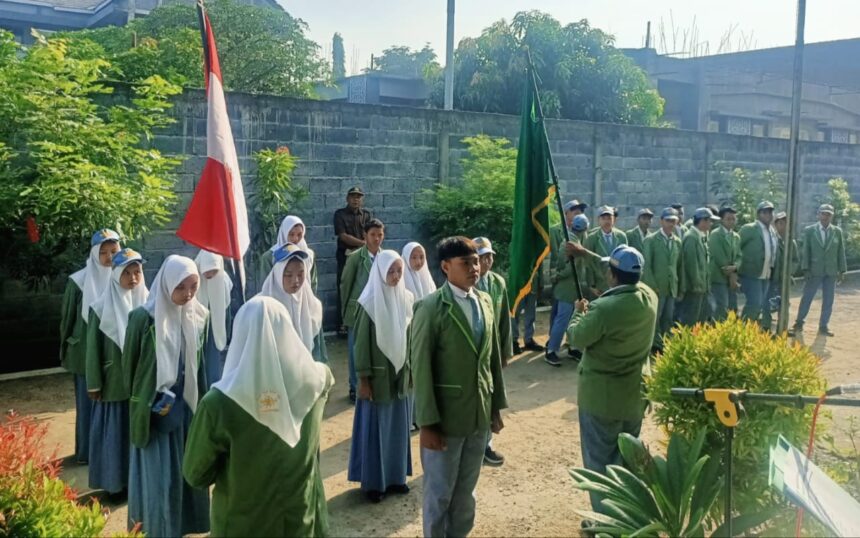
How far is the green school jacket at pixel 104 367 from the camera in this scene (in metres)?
5.16

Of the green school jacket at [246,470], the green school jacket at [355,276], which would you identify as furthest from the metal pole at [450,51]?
the green school jacket at [246,470]

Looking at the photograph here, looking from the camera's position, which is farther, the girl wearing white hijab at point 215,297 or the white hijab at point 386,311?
the girl wearing white hijab at point 215,297

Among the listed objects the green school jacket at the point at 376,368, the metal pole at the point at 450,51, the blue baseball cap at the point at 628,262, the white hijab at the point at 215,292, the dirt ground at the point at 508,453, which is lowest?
the dirt ground at the point at 508,453

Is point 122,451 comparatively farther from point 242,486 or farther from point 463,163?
point 463,163

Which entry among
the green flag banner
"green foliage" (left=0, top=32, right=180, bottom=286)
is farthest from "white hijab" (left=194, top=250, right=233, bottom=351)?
the green flag banner

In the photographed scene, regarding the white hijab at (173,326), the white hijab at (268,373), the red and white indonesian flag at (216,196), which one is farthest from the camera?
the red and white indonesian flag at (216,196)

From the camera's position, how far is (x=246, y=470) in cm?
308

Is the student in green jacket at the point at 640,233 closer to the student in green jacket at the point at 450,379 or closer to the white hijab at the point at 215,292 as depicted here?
the white hijab at the point at 215,292

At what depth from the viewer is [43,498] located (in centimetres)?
263

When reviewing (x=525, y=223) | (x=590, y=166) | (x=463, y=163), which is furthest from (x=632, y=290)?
(x=590, y=166)

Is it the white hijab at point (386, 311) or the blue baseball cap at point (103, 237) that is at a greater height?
the blue baseball cap at point (103, 237)

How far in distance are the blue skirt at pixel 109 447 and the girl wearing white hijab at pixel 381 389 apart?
1.49 metres

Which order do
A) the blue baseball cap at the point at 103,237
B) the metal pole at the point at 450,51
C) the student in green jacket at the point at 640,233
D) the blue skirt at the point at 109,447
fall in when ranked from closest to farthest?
1. the blue skirt at the point at 109,447
2. the blue baseball cap at the point at 103,237
3. the student in green jacket at the point at 640,233
4. the metal pole at the point at 450,51

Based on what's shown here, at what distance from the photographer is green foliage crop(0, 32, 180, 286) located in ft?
22.1
